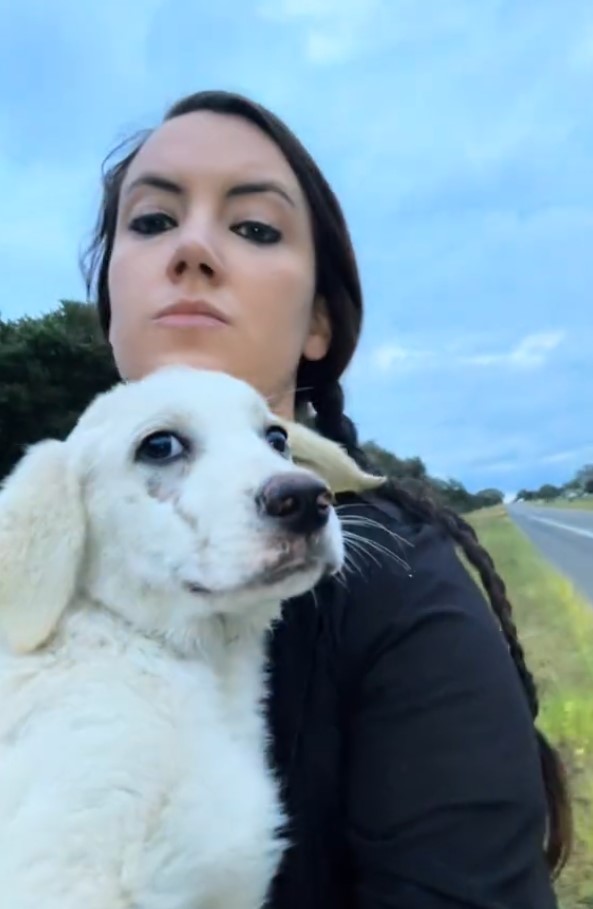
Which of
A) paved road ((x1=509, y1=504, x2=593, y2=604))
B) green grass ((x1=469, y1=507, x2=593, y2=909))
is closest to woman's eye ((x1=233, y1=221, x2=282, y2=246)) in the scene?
green grass ((x1=469, y1=507, x2=593, y2=909))

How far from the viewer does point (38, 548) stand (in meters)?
2.67

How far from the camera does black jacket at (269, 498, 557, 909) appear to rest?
254cm

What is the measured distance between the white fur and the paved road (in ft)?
53.7

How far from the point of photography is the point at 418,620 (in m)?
2.76

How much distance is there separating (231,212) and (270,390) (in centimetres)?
52

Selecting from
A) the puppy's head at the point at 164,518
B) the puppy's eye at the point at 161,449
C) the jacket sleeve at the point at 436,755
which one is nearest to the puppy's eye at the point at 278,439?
the puppy's head at the point at 164,518

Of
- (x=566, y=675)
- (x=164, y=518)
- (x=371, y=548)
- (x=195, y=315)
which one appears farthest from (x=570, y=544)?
(x=164, y=518)

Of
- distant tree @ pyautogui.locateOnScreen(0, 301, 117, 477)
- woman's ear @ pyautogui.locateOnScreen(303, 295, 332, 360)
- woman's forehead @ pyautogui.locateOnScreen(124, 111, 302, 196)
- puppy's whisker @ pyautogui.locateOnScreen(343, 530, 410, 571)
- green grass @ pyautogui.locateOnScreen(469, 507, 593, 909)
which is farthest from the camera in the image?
distant tree @ pyautogui.locateOnScreen(0, 301, 117, 477)

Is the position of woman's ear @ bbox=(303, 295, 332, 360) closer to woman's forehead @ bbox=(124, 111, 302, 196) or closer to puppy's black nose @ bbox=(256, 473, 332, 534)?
woman's forehead @ bbox=(124, 111, 302, 196)

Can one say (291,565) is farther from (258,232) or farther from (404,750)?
(258,232)

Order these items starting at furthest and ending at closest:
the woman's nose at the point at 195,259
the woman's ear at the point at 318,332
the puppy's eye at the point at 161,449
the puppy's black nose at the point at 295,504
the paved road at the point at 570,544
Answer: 1. the paved road at the point at 570,544
2. the woman's ear at the point at 318,332
3. the woman's nose at the point at 195,259
4. the puppy's eye at the point at 161,449
5. the puppy's black nose at the point at 295,504

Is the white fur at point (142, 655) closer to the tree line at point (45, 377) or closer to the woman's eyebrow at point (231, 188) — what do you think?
the woman's eyebrow at point (231, 188)

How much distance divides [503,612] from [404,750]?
81 cm

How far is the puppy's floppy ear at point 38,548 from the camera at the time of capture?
2.61 m
